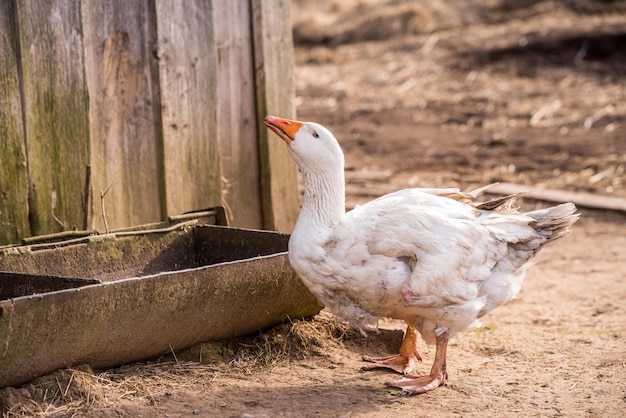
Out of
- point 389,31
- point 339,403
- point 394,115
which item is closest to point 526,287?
point 339,403

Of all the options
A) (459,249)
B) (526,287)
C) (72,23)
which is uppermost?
(72,23)

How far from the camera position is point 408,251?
4.93 m

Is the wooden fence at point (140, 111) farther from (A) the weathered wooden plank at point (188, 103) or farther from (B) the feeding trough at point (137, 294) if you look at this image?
(B) the feeding trough at point (137, 294)

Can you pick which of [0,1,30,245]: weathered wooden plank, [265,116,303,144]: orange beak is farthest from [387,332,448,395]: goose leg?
[0,1,30,245]: weathered wooden plank

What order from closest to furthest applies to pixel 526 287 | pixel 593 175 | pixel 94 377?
pixel 94 377 → pixel 526 287 → pixel 593 175

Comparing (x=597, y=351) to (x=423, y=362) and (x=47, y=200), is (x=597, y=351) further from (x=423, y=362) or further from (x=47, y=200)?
(x=47, y=200)

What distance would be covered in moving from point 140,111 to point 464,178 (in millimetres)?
5158

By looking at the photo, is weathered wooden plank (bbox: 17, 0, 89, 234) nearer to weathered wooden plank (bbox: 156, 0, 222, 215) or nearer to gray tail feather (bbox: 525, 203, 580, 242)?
weathered wooden plank (bbox: 156, 0, 222, 215)

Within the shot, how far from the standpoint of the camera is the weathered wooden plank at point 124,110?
6.03 m

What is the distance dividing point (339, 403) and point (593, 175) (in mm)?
6784

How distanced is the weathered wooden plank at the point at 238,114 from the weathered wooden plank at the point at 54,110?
3.81 ft

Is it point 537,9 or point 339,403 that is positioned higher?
point 537,9

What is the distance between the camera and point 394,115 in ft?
46.6

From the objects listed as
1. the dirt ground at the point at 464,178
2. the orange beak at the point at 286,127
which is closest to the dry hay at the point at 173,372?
the dirt ground at the point at 464,178
